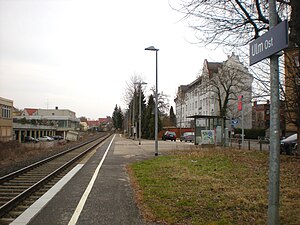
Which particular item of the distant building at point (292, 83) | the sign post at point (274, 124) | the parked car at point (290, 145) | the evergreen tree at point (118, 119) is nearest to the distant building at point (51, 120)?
the evergreen tree at point (118, 119)

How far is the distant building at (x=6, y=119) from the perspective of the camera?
54281mm

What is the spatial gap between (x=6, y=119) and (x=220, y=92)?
37.4m

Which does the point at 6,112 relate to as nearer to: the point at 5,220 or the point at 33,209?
the point at 33,209

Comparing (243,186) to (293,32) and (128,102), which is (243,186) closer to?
(293,32)

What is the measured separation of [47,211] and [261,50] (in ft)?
17.4

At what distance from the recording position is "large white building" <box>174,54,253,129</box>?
68.8 feet

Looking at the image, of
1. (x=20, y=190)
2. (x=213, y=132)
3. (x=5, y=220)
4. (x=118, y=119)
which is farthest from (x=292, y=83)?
(x=118, y=119)

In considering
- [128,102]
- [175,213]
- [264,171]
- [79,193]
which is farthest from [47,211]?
[128,102]

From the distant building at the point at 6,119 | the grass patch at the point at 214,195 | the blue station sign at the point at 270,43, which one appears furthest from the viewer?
the distant building at the point at 6,119

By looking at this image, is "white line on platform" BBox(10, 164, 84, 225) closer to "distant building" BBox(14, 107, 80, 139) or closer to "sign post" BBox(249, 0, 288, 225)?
"sign post" BBox(249, 0, 288, 225)

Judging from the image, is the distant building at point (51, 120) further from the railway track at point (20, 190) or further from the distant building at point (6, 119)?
the railway track at point (20, 190)

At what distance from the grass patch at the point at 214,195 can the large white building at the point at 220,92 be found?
612 centimetres

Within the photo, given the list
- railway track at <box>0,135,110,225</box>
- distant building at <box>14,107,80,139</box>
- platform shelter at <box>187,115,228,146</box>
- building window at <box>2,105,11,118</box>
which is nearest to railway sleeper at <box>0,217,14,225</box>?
railway track at <box>0,135,110,225</box>

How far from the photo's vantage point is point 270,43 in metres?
4.36
